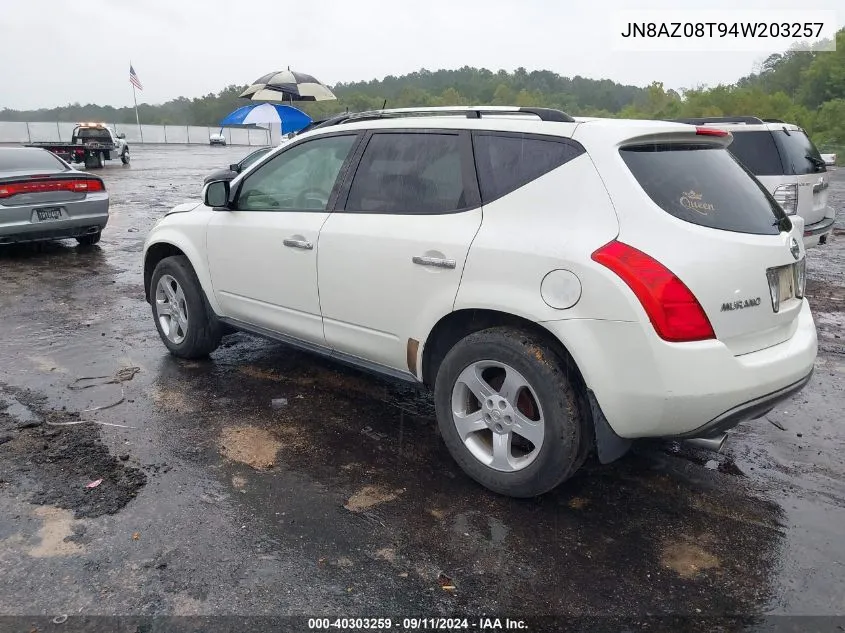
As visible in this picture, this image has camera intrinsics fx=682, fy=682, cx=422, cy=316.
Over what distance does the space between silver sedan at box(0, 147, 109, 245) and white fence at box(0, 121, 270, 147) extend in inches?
1770

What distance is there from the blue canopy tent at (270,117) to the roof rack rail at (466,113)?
1022 centimetres

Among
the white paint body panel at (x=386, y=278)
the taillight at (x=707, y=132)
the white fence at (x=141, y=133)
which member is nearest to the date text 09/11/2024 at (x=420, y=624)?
the white paint body panel at (x=386, y=278)

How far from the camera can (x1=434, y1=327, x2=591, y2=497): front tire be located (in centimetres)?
305

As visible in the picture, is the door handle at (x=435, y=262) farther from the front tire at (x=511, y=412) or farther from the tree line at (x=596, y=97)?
the tree line at (x=596, y=97)

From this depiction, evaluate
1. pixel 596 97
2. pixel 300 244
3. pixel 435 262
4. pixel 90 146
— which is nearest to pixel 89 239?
pixel 300 244

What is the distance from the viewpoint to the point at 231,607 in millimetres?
2574

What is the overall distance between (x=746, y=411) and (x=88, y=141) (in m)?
30.4

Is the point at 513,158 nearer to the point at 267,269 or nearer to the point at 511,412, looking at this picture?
the point at 511,412

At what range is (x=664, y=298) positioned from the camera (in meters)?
2.77

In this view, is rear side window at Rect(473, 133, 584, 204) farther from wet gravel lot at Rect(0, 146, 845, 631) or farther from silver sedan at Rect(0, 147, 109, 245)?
silver sedan at Rect(0, 147, 109, 245)

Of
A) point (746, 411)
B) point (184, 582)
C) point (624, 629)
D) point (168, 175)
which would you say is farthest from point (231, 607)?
point (168, 175)

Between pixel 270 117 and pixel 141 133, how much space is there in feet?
176

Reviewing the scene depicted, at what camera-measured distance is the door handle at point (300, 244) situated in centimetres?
406

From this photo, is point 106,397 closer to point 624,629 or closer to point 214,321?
point 214,321
